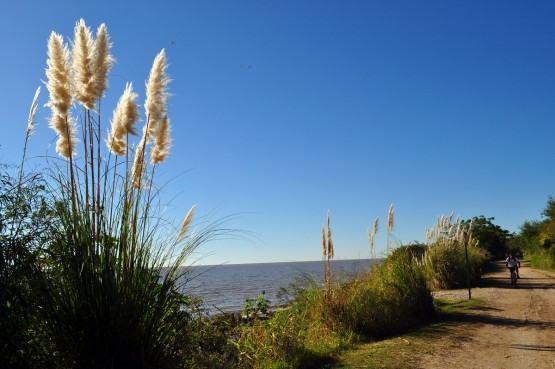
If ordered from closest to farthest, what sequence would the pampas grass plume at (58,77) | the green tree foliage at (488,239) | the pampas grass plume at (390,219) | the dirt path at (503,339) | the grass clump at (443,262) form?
the pampas grass plume at (58,77), the dirt path at (503,339), the pampas grass plume at (390,219), the grass clump at (443,262), the green tree foliage at (488,239)

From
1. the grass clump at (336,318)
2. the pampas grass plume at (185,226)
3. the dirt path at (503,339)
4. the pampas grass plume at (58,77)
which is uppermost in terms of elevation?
the pampas grass plume at (58,77)

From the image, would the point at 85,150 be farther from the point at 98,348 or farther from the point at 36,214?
the point at 98,348

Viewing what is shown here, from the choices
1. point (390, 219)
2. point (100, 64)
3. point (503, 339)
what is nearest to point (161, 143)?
point (100, 64)

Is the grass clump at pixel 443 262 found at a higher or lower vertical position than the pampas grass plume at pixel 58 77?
lower

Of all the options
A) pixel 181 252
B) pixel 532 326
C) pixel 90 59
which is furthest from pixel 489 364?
pixel 90 59

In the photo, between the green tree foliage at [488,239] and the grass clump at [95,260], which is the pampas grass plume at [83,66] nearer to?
the grass clump at [95,260]

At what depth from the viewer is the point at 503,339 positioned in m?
8.42

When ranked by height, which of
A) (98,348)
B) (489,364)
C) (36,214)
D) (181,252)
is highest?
(36,214)

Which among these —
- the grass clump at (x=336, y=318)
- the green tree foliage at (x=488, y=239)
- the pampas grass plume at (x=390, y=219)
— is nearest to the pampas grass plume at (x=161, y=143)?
the grass clump at (x=336, y=318)

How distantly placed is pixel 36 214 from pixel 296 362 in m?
4.26

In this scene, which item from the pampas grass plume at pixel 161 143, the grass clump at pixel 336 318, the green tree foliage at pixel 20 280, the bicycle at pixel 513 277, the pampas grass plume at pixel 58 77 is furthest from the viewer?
the bicycle at pixel 513 277

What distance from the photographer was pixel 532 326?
9.62 metres

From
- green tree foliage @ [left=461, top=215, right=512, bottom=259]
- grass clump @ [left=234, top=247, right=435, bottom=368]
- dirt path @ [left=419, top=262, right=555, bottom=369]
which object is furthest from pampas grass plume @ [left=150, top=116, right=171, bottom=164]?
green tree foliage @ [left=461, top=215, right=512, bottom=259]

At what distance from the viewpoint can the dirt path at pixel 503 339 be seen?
691cm
